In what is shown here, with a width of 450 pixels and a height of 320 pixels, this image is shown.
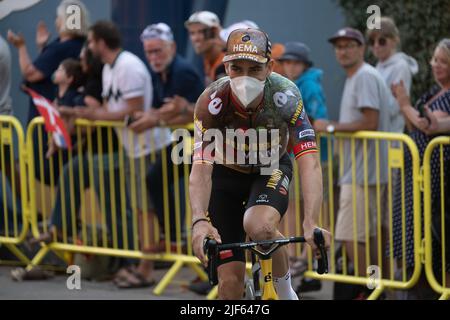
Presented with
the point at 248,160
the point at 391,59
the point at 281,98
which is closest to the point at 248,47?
the point at 281,98

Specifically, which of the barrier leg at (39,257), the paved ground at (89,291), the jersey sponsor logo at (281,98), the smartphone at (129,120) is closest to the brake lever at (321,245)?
the jersey sponsor logo at (281,98)

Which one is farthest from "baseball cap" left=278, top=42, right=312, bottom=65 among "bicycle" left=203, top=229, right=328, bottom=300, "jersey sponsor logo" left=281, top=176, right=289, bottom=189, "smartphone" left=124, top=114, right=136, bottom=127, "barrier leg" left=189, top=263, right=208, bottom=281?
"bicycle" left=203, top=229, right=328, bottom=300

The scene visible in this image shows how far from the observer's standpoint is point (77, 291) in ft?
29.5

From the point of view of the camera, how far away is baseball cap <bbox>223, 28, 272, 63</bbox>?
5941mm

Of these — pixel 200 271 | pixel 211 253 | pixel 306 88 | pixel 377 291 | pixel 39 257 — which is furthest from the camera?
pixel 39 257

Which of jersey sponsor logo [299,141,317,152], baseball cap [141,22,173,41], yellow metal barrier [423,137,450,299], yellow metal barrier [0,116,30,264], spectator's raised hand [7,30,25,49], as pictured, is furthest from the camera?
spectator's raised hand [7,30,25,49]

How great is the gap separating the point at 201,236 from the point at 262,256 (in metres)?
0.33

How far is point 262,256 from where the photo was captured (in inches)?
226

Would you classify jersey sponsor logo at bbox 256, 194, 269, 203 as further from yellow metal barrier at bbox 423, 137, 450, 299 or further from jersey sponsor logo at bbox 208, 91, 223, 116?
yellow metal barrier at bbox 423, 137, 450, 299

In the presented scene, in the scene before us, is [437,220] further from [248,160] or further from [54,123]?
[54,123]

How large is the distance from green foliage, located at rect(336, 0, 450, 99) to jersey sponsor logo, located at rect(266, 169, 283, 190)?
5.14 meters
